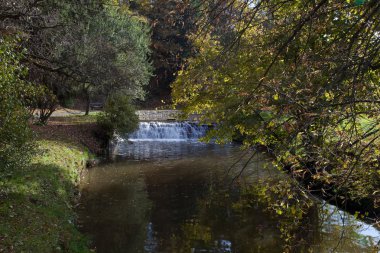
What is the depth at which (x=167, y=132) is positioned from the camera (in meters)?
24.9

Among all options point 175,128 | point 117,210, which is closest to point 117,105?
point 175,128

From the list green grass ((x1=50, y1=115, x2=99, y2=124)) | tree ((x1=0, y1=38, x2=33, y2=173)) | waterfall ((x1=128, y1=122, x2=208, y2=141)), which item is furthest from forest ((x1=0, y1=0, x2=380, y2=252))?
waterfall ((x1=128, y1=122, x2=208, y2=141))

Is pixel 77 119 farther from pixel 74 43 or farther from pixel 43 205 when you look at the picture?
pixel 43 205

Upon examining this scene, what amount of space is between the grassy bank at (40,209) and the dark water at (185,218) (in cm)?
56

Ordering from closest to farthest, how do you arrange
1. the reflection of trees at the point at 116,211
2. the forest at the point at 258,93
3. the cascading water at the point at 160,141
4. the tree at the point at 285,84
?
1. the forest at the point at 258,93
2. the tree at the point at 285,84
3. the reflection of trees at the point at 116,211
4. the cascading water at the point at 160,141

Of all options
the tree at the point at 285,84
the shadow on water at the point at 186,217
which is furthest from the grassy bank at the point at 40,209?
the tree at the point at 285,84

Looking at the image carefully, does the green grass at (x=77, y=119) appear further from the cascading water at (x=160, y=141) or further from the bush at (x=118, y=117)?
the bush at (x=118, y=117)

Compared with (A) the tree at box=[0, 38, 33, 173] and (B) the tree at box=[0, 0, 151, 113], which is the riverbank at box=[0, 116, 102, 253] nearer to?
(A) the tree at box=[0, 38, 33, 173]

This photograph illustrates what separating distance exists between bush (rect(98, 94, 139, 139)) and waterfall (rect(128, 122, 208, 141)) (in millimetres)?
5136

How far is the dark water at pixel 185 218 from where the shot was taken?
7848 millimetres

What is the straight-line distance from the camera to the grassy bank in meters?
6.45

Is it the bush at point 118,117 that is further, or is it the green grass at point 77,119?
the green grass at point 77,119

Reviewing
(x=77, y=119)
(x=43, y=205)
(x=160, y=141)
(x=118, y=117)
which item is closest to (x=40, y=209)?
(x=43, y=205)

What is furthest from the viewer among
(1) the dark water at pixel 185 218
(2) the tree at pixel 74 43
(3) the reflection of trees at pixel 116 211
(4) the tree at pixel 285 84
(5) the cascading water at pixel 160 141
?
(5) the cascading water at pixel 160 141
